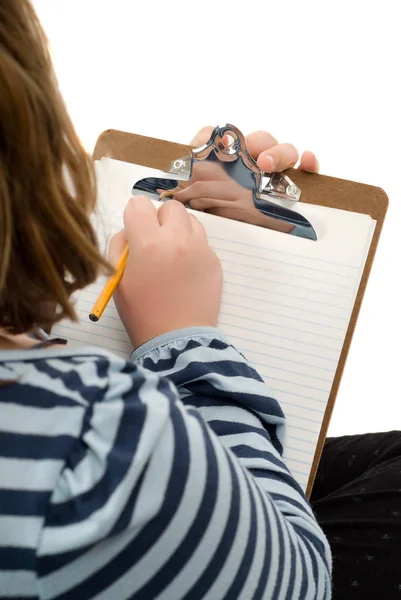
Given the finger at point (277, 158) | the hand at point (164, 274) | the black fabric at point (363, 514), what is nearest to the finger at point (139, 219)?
the hand at point (164, 274)

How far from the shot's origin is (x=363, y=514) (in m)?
0.62

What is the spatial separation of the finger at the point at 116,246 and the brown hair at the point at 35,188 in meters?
0.16

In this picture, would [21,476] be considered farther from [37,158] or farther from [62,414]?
[37,158]

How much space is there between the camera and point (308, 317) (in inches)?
21.8

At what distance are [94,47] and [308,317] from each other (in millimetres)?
1033

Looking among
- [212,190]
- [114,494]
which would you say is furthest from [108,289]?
[114,494]


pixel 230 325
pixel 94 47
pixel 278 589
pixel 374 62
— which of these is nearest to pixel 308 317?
pixel 230 325

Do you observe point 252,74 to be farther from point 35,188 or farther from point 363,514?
point 35,188

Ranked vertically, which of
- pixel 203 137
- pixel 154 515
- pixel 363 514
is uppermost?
pixel 203 137

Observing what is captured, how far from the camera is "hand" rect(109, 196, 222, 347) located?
50 cm

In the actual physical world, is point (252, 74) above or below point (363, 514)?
above

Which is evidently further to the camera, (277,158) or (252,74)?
(252,74)

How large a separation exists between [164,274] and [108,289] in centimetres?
5

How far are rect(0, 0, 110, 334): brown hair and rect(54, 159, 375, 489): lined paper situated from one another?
20 centimetres
